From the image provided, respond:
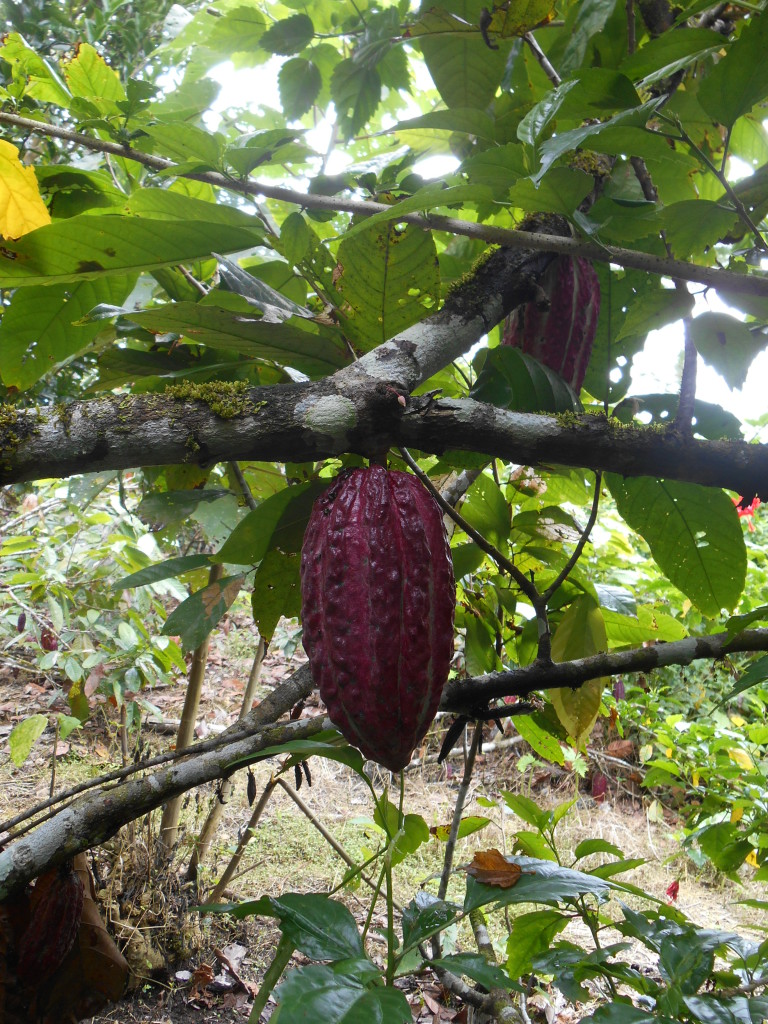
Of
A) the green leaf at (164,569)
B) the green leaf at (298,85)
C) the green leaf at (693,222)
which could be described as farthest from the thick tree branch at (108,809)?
the green leaf at (298,85)

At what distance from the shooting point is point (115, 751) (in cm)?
303

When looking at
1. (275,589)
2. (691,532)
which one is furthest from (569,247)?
(275,589)

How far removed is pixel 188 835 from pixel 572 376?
63.7 inches

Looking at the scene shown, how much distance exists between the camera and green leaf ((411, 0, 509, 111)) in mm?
1036

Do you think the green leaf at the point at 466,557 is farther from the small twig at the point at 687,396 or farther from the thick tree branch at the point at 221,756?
the small twig at the point at 687,396

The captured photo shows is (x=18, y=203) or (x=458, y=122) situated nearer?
(x=18, y=203)

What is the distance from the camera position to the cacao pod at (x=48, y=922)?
778 millimetres

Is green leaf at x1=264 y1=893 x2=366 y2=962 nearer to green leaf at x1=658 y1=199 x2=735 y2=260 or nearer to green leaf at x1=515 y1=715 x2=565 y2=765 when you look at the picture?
green leaf at x1=515 y1=715 x2=565 y2=765

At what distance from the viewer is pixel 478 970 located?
2.14 ft

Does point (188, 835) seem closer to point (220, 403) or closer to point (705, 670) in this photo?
point (220, 403)

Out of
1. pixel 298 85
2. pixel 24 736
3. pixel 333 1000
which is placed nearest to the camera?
pixel 333 1000

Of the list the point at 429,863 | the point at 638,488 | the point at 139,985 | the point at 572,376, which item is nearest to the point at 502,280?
the point at 572,376

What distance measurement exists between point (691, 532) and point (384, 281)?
530mm

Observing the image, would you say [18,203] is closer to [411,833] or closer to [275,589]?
[275,589]
